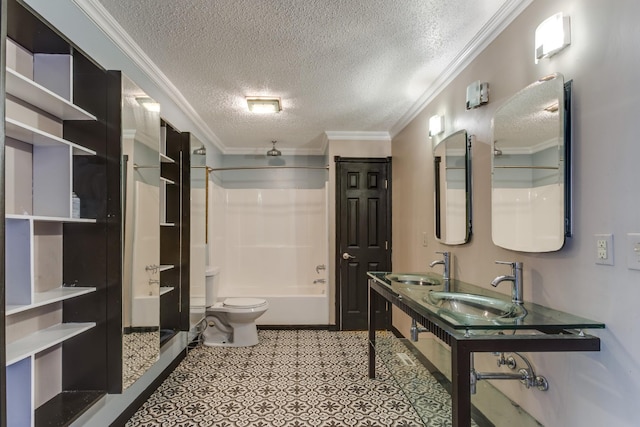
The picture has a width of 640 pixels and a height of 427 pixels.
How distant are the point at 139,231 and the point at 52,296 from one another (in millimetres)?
634

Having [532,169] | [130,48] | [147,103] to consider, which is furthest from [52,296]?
[532,169]

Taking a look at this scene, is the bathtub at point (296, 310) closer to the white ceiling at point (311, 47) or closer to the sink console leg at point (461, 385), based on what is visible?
the white ceiling at point (311, 47)

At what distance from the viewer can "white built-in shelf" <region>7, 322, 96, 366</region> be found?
130cm

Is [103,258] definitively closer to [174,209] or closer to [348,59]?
[174,209]

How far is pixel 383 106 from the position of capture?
137 inches

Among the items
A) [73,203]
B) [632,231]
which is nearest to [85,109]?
[73,203]

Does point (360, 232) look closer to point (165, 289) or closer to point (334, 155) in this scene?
point (334, 155)

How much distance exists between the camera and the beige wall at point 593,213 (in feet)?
4.12

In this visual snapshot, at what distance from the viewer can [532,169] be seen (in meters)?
1.76

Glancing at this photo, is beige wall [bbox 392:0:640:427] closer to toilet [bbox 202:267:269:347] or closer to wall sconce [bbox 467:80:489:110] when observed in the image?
wall sconce [bbox 467:80:489:110]

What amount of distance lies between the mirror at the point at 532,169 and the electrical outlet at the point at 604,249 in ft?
0.50

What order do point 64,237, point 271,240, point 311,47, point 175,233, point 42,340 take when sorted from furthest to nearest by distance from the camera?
point 271,240 < point 175,233 < point 311,47 < point 64,237 < point 42,340

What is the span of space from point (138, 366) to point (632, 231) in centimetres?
228

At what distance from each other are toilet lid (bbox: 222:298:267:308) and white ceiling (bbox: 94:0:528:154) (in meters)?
1.90
